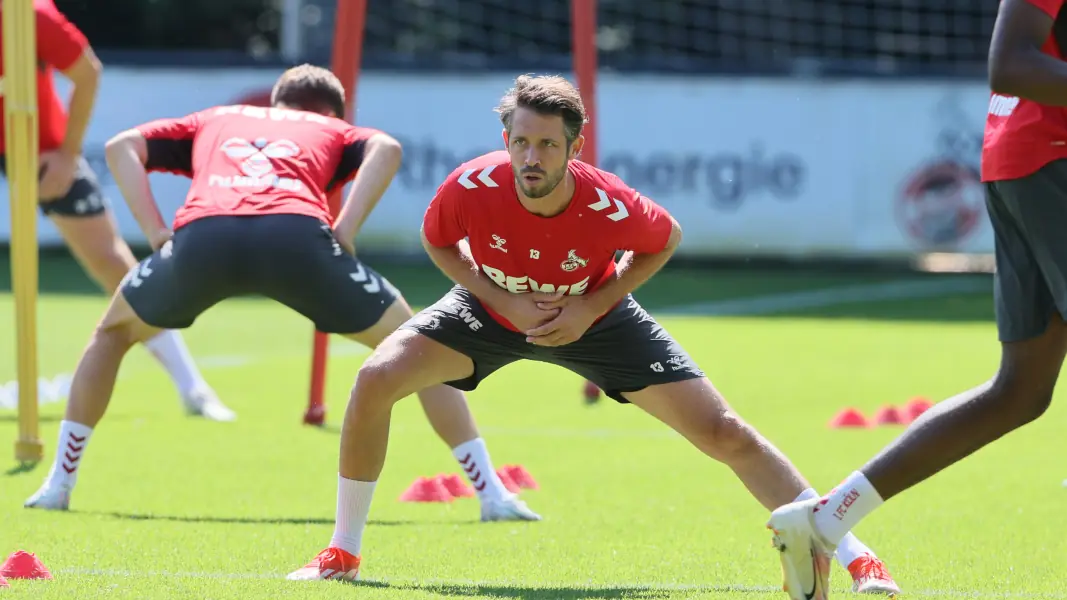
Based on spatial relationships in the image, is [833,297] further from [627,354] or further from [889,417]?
[627,354]

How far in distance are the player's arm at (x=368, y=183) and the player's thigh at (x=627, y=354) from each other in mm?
1431

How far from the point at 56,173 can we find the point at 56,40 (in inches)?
32.5

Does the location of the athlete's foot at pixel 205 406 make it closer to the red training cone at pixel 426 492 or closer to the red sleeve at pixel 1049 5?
the red training cone at pixel 426 492

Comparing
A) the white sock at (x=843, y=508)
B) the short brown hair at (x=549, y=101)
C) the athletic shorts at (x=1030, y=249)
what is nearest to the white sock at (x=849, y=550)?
the white sock at (x=843, y=508)

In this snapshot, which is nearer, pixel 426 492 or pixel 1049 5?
pixel 1049 5

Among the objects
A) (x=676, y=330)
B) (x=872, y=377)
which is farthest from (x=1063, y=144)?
(x=676, y=330)

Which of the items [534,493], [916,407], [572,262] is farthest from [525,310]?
[916,407]

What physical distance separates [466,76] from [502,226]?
1518 centimetres

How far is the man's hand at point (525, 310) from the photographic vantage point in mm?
5078

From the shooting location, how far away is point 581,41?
10344mm

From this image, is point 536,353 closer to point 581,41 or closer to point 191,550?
point 191,550

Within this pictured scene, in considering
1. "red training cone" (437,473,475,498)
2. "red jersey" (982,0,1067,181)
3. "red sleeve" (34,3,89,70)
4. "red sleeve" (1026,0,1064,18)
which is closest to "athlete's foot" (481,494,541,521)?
"red training cone" (437,473,475,498)

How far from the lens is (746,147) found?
19750 millimetres

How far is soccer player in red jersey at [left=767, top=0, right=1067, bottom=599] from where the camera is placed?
A: 4594mm
